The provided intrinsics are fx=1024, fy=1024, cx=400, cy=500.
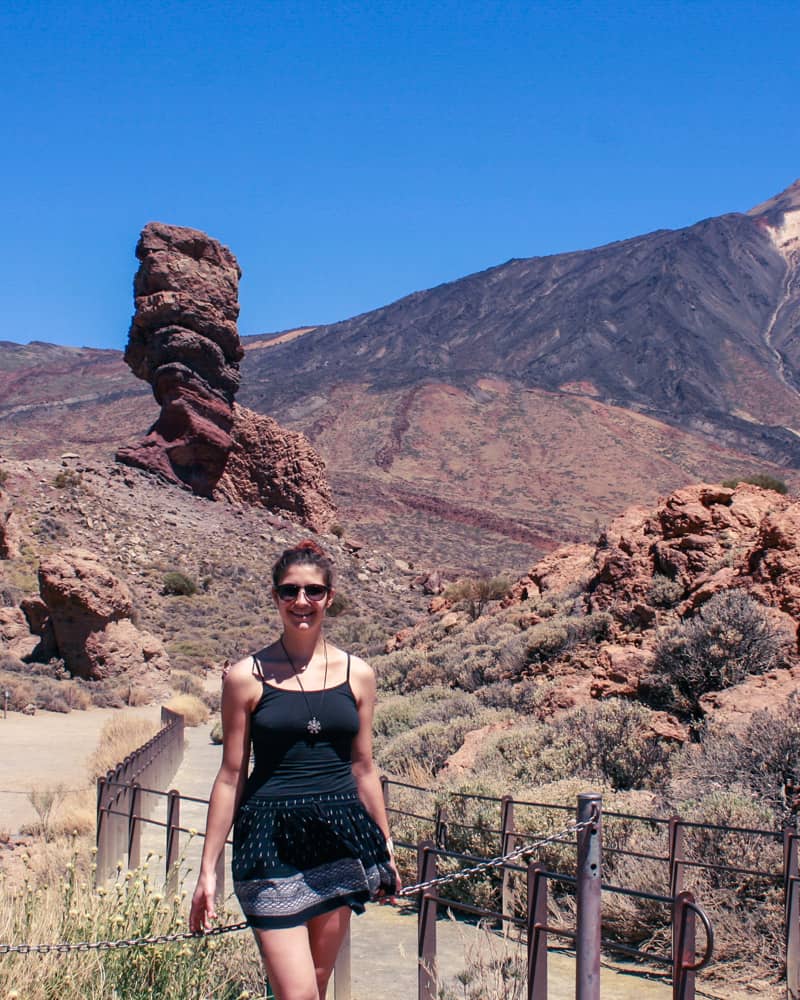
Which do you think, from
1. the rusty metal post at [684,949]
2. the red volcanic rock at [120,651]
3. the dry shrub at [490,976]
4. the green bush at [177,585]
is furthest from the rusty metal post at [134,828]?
the green bush at [177,585]

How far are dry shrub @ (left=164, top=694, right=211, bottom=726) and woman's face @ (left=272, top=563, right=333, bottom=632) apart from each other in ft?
44.6

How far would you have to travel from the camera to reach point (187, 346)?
32156 millimetres

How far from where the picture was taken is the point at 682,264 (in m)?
133

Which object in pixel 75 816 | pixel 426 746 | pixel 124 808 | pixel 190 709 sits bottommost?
pixel 190 709

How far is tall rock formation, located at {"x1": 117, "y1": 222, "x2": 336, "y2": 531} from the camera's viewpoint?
3197cm

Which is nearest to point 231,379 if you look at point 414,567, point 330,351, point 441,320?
point 414,567

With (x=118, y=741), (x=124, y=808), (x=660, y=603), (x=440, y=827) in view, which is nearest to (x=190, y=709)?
(x=118, y=741)

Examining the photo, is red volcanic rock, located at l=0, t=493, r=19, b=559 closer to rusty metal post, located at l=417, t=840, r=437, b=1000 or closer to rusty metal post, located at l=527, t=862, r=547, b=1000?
rusty metal post, located at l=417, t=840, r=437, b=1000

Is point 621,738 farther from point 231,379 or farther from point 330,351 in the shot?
point 330,351

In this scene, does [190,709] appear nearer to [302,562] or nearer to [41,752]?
[41,752]

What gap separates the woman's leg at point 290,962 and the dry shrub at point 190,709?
13.8 meters

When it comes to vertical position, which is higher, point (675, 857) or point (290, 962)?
point (290, 962)

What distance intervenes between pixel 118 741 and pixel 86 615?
738 centimetres

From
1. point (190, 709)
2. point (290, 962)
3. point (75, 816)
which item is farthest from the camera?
point (190, 709)
